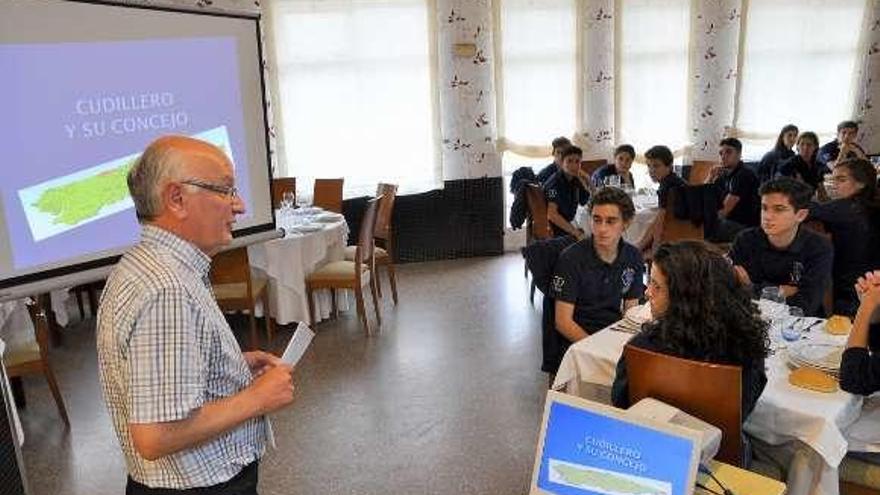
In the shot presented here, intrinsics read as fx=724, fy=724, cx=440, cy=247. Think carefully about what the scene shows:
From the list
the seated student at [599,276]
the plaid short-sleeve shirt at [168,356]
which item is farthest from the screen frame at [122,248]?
the seated student at [599,276]

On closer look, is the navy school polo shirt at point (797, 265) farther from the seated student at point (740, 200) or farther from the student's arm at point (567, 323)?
the seated student at point (740, 200)

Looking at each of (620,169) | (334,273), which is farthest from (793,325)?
(620,169)

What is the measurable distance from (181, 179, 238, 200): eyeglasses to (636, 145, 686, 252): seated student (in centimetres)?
421

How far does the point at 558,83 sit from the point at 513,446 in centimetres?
452

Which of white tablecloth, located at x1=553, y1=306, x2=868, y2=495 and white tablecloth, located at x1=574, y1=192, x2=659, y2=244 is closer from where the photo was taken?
white tablecloth, located at x1=553, y1=306, x2=868, y2=495

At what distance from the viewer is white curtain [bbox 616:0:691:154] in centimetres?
720

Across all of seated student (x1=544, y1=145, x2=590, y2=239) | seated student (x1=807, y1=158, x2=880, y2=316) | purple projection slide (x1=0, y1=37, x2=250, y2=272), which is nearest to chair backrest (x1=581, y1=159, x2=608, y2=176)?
seated student (x1=544, y1=145, x2=590, y2=239)

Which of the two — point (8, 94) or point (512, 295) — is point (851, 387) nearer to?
point (8, 94)

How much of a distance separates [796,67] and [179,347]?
7.98 metres

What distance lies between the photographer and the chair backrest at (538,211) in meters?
5.61

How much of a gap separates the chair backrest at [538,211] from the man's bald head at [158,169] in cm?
427

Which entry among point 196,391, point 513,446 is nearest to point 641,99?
point 513,446

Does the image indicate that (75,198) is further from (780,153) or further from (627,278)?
(780,153)

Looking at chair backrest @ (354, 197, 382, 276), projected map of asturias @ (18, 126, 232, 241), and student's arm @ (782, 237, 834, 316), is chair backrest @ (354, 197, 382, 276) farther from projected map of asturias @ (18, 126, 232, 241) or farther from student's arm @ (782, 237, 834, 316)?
student's arm @ (782, 237, 834, 316)
